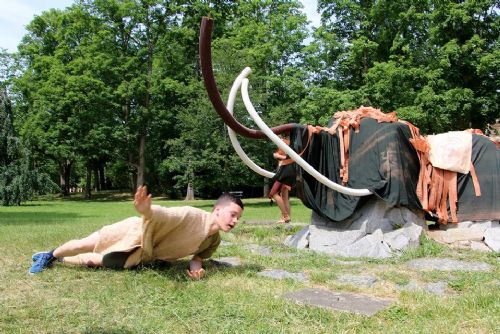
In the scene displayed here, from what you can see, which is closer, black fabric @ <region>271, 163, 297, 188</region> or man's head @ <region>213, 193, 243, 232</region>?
man's head @ <region>213, 193, 243, 232</region>

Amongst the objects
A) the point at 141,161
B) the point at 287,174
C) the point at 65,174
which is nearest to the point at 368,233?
the point at 287,174

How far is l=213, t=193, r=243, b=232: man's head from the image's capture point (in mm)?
4914

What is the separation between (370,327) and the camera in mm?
3395

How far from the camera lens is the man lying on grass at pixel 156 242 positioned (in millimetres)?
4916

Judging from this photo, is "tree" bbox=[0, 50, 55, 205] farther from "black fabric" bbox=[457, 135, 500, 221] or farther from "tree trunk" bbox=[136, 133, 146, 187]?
"black fabric" bbox=[457, 135, 500, 221]

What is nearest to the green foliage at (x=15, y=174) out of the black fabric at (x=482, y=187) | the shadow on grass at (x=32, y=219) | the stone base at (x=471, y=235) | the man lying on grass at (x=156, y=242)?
the shadow on grass at (x=32, y=219)

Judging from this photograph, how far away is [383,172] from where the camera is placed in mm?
6926

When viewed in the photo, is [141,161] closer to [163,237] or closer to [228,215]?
[163,237]

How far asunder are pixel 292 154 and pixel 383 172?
1469mm

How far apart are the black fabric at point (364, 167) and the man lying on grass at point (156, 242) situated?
91.8 inches

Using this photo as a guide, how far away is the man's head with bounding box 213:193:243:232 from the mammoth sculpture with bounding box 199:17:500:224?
1.86 m

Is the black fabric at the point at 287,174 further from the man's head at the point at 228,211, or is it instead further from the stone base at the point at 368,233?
the man's head at the point at 228,211

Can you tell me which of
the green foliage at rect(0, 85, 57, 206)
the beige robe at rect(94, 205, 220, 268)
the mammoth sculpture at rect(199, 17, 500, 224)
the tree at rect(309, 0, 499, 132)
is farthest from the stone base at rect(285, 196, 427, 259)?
the green foliage at rect(0, 85, 57, 206)

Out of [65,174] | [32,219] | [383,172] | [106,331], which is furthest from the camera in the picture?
[65,174]
